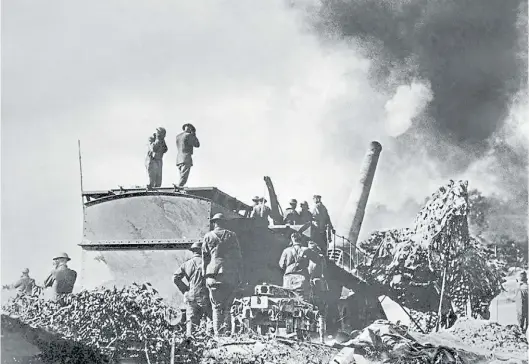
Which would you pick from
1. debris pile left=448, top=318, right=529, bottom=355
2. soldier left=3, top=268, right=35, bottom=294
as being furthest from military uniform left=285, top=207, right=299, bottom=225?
soldier left=3, top=268, right=35, bottom=294

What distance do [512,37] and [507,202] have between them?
6.80 feet

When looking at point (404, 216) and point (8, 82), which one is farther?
point (8, 82)

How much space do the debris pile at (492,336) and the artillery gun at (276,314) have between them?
1.75 meters

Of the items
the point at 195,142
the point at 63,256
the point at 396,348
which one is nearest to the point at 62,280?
the point at 63,256

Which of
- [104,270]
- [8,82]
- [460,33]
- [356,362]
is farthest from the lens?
[8,82]

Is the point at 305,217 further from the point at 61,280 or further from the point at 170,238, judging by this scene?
the point at 61,280

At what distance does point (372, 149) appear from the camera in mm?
9523

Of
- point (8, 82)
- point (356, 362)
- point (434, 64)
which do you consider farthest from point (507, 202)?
point (8, 82)

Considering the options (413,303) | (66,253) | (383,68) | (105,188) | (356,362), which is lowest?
(356,362)

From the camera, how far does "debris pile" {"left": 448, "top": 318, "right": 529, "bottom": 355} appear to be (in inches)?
346

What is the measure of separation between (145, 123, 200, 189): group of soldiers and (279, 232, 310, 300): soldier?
1.79 meters

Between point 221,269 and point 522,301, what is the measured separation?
3746 mm

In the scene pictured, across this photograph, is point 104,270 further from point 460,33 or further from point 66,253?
point 460,33

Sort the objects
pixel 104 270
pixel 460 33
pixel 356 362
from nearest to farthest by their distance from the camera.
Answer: pixel 356 362 → pixel 460 33 → pixel 104 270
